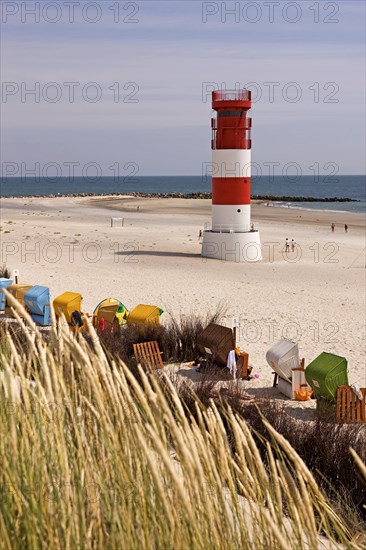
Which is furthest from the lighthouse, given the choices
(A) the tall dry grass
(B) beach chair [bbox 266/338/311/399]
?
(A) the tall dry grass

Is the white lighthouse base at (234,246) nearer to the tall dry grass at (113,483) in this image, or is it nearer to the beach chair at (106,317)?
the beach chair at (106,317)

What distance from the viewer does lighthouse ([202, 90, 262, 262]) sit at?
25.9 meters

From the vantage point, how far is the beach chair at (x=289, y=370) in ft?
32.9

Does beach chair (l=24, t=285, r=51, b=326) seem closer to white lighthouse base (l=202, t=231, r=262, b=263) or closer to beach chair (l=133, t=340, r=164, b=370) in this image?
beach chair (l=133, t=340, r=164, b=370)

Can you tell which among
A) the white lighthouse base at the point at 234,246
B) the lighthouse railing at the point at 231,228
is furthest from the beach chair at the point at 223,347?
the lighthouse railing at the point at 231,228

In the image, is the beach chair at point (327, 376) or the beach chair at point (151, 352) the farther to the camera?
the beach chair at point (151, 352)

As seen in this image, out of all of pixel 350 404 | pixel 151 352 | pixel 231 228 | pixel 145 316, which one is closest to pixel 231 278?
pixel 231 228

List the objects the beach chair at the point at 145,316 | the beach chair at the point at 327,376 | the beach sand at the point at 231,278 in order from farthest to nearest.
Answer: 1. the beach sand at the point at 231,278
2. the beach chair at the point at 145,316
3. the beach chair at the point at 327,376

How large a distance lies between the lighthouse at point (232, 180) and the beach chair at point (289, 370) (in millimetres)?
16100

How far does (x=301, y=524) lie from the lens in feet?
9.59

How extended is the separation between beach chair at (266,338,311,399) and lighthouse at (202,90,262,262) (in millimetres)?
16100

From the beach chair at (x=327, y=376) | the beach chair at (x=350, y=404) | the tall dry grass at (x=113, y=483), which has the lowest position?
the beach chair at (x=350, y=404)

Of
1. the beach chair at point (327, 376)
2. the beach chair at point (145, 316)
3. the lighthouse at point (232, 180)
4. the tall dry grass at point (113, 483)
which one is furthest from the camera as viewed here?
the lighthouse at point (232, 180)

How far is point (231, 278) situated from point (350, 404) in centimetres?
1337
